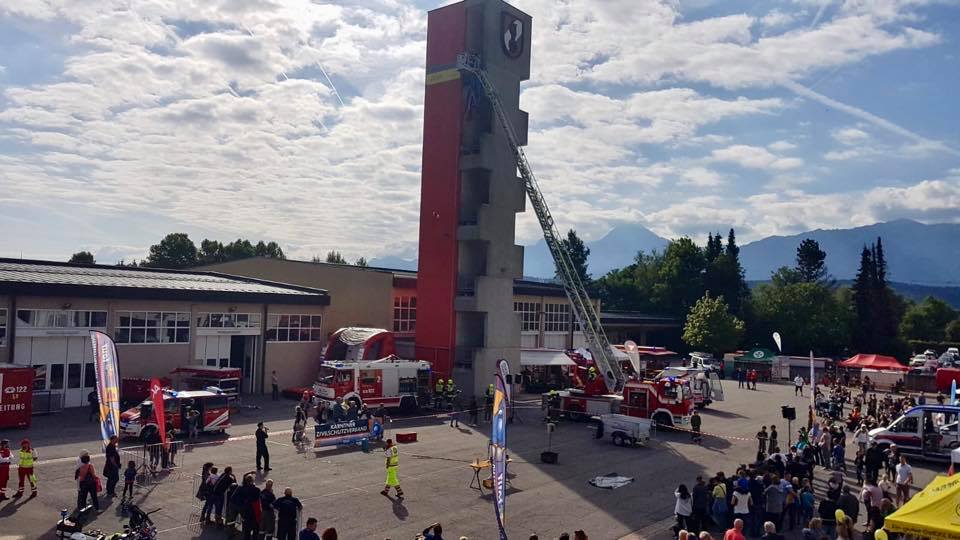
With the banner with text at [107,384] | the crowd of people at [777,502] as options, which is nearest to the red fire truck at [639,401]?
the crowd of people at [777,502]

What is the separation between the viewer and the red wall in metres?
45.4

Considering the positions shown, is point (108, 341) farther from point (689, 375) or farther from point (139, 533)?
point (689, 375)

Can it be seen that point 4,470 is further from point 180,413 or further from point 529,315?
point 529,315

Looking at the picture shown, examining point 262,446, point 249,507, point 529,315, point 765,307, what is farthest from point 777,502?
point 765,307

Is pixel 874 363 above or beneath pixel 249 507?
above

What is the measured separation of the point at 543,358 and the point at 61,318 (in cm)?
3024

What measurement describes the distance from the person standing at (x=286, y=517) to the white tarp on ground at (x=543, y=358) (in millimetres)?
36042

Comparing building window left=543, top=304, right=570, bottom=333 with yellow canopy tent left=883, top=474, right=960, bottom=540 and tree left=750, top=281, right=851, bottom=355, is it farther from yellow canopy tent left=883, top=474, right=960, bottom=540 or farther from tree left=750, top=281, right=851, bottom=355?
yellow canopy tent left=883, top=474, right=960, bottom=540

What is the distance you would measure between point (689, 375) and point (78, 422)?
31054 millimetres

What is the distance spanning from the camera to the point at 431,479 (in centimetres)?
2434

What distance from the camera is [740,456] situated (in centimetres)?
3022

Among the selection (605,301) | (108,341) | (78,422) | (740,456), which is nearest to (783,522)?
(740,456)

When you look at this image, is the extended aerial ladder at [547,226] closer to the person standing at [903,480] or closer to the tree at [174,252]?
the person standing at [903,480]

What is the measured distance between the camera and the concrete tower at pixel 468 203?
45.2 m
